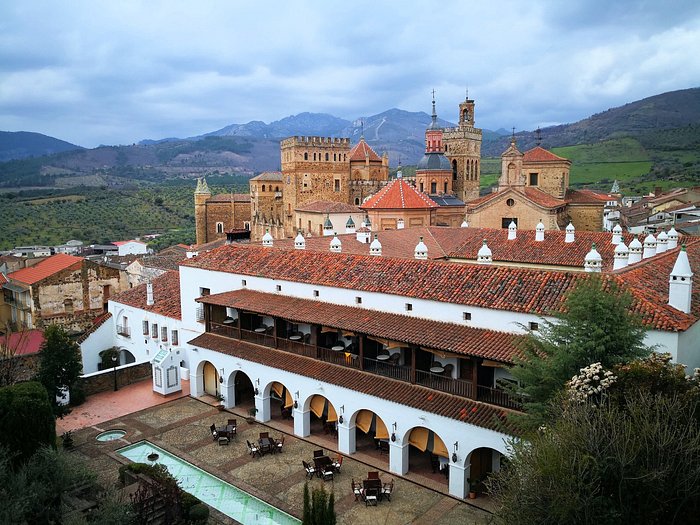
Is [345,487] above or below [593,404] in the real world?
below

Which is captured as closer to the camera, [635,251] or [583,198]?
[635,251]

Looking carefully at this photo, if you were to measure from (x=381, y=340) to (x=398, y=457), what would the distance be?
320 centimetres

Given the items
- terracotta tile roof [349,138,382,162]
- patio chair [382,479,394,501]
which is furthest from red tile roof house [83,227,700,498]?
terracotta tile roof [349,138,382,162]

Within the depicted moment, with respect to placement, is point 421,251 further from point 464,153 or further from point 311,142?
point 311,142

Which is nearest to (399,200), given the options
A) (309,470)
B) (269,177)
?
(309,470)

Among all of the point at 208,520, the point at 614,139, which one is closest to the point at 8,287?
the point at 208,520

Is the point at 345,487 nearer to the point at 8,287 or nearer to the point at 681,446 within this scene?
the point at 681,446

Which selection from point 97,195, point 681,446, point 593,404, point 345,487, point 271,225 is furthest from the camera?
point 97,195

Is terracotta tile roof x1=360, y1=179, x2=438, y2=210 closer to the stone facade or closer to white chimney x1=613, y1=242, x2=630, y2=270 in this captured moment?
the stone facade

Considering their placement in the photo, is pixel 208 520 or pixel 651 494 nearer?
pixel 651 494

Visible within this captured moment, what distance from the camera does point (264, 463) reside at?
15820mm

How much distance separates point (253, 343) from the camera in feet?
63.9

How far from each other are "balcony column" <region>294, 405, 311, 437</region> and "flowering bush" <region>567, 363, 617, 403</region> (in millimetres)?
9514

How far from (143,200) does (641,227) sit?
73.9m
